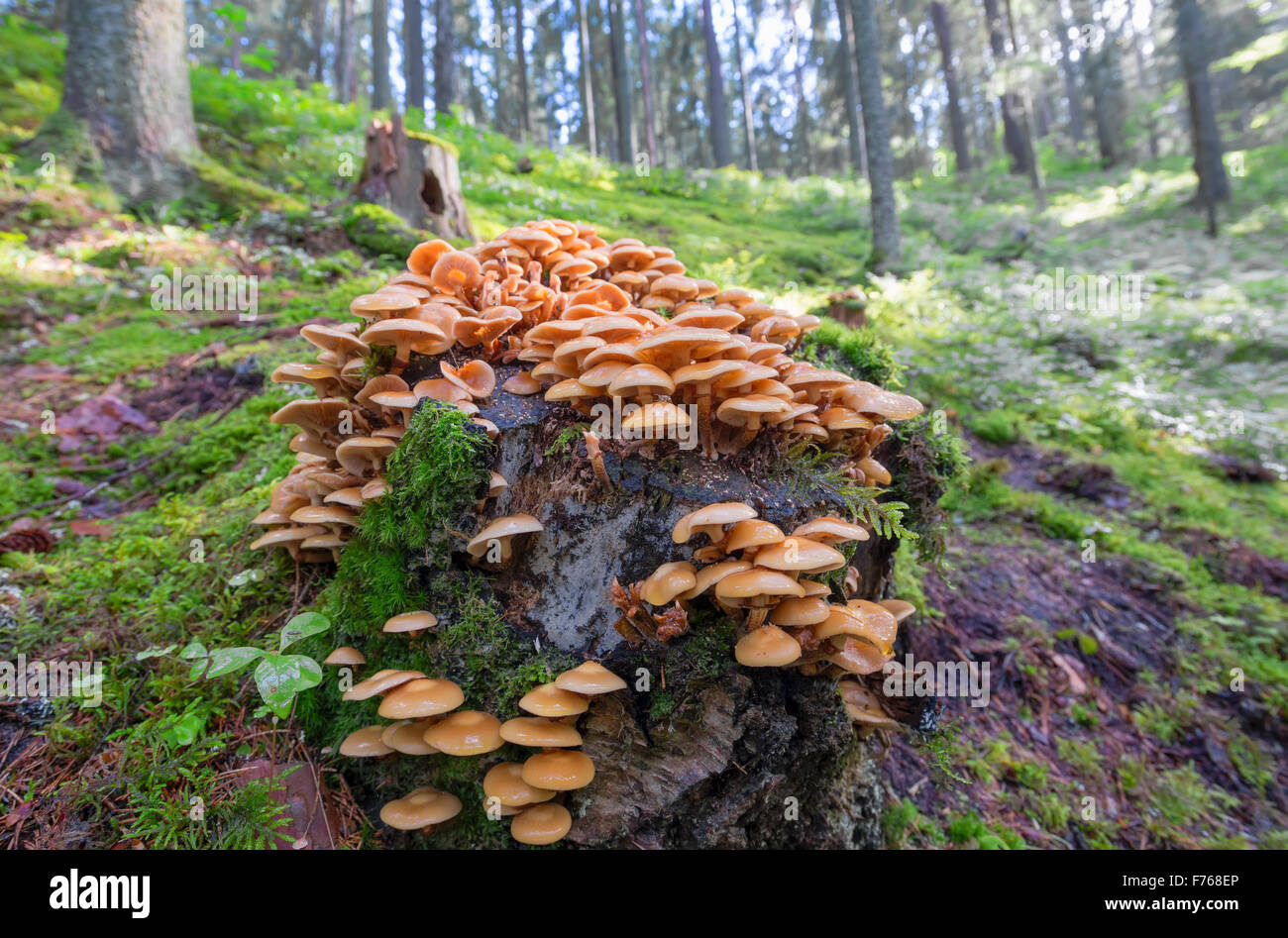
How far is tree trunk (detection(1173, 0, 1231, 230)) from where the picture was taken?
15844mm

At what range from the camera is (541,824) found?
8.76ft

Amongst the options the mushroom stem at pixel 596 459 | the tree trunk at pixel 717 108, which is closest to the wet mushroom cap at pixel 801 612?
the mushroom stem at pixel 596 459

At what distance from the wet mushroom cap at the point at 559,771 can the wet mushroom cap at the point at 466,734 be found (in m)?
0.20

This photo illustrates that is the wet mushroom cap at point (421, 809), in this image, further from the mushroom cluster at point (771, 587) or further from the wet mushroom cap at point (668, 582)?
the wet mushroom cap at point (668, 582)

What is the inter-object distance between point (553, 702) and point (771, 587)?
1.03m

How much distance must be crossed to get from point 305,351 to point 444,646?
4.01m

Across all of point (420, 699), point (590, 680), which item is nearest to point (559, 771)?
point (590, 680)

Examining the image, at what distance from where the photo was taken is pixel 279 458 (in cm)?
482

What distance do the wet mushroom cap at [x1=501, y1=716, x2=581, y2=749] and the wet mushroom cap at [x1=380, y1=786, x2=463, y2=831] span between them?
22.3 inches

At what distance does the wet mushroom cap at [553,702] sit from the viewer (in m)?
2.53

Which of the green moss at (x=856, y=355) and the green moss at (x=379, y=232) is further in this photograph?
the green moss at (x=379, y=232)

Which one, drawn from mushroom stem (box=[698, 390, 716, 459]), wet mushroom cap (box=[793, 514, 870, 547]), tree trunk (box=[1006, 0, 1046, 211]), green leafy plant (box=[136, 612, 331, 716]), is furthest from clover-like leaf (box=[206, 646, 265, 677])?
tree trunk (box=[1006, 0, 1046, 211])

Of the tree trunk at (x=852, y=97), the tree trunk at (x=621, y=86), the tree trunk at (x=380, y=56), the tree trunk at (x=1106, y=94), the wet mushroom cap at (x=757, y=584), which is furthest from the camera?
the tree trunk at (x=852, y=97)
